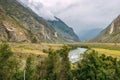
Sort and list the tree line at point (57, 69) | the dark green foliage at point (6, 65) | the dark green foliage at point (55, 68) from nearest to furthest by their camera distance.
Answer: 1. the dark green foliage at point (6, 65)
2. the tree line at point (57, 69)
3. the dark green foliage at point (55, 68)

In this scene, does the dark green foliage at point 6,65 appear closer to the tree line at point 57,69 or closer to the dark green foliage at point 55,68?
the tree line at point 57,69

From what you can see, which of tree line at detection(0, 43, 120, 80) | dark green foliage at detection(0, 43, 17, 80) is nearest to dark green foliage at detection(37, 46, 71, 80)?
tree line at detection(0, 43, 120, 80)

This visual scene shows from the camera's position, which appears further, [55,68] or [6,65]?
[55,68]

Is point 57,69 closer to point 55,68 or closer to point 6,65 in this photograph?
point 55,68

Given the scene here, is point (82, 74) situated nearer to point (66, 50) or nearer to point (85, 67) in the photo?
point (85, 67)

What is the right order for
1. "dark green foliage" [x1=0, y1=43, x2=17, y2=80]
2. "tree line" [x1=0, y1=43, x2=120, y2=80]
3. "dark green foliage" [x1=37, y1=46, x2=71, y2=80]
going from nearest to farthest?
1. "dark green foliage" [x1=0, y1=43, x2=17, y2=80]
2. "tree line" [x1=0, y1=43, x2=120, y2=80]
3. "dark green foliage" [x1=37, y1=46, x2=71, y2=80]

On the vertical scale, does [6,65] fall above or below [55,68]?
above

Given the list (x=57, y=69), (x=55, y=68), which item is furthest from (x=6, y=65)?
(x=57, y=69)

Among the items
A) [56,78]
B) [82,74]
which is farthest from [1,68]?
[82,74]

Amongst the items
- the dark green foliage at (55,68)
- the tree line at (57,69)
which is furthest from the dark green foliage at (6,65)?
the dark green foliage at (55,68)

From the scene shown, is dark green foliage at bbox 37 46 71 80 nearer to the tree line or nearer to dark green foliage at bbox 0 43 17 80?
the tree line

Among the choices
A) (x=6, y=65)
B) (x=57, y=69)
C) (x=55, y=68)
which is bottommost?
(x=57, y=69)

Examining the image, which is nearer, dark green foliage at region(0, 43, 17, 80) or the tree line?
dark green foliage at region(0, 43, 17, 80)

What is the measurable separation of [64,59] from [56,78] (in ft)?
28.8
